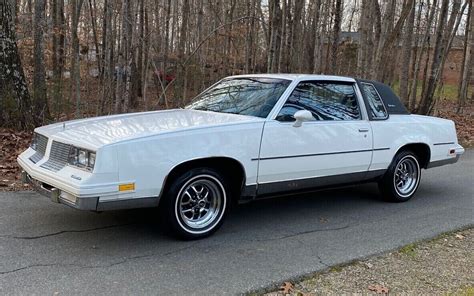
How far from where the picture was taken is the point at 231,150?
4680 millimetres

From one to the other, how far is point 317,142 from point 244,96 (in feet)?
3.33

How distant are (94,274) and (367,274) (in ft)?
7.51

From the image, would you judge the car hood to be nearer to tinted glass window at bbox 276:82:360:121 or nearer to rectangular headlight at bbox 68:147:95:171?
rectangular headlight at bbox 68:147:95:171

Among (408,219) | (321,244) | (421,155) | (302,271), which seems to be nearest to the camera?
(302,271)

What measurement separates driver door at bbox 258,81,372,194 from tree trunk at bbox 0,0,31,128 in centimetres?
584

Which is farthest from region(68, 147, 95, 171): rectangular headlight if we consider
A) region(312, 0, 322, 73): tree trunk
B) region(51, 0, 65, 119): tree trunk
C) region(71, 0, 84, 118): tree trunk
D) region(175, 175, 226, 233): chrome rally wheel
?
region(312, 0, 322, 73): tree trunk

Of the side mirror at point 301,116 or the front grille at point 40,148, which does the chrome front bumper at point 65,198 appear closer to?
the front grille at point 40,148

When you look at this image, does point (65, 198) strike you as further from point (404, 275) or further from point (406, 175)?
point (406, 175)

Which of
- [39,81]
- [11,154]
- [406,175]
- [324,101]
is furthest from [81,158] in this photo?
[39,81]

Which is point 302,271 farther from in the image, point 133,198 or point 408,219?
point 408,219

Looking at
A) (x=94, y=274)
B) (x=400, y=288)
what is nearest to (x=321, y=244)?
(x=400, y=288)

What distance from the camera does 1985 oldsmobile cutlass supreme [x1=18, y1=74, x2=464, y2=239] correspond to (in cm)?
414

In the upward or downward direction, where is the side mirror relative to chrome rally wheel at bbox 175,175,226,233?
upward

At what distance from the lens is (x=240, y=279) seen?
151 inches
